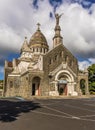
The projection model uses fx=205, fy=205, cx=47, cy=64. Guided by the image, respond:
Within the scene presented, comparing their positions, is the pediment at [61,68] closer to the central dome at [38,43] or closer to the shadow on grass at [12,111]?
the central dome at [38,43]

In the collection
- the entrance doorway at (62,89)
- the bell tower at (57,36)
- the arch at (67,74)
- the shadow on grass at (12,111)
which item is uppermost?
the bell tower at (57,36)

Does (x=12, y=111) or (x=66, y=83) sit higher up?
(x=66, y=83)

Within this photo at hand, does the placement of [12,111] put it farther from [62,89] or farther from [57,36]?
[57,36]

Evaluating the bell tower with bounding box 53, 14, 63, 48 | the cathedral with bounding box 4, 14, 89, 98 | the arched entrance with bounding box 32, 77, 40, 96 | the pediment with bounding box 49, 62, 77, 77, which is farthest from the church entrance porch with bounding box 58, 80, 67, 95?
the bell tower with bounding box 53, 14, 63, 48

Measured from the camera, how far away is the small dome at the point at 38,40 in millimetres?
60531

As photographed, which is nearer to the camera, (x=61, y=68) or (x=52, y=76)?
(x=52, y=76)

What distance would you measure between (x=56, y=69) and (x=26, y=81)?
7.21 m

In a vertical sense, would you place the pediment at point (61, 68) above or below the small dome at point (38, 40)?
below

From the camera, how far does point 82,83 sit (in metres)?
57.2

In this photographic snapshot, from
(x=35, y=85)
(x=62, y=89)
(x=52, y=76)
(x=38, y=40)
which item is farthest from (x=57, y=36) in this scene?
(x=35, y=85)

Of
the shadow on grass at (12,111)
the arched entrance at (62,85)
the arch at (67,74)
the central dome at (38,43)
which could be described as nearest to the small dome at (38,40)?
the central dome at (38,43)

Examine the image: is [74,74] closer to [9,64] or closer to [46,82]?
[46,82]

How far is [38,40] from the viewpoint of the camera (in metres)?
60.8

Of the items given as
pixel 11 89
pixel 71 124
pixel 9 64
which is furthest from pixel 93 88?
pixel 71 124
